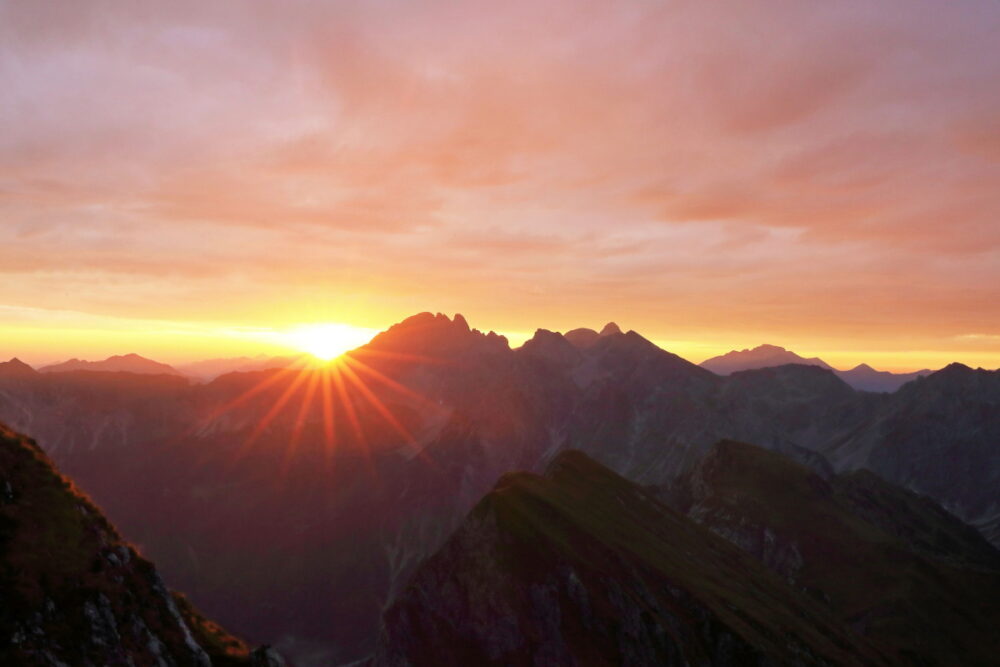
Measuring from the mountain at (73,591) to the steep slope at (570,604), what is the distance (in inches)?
3095

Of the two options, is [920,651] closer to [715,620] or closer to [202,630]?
[715,620]

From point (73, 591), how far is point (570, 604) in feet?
296

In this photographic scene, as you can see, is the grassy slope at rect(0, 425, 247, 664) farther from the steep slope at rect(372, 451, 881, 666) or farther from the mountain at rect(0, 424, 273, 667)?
the steep slope at rect(372, 451, 881, 666)

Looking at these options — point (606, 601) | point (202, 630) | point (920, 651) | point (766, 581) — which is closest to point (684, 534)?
point (766, 581)

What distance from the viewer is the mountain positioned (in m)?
27.4

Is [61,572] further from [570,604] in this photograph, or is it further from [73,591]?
[570,604]

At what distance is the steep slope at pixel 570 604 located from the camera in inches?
4183

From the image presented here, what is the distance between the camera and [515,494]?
125 m

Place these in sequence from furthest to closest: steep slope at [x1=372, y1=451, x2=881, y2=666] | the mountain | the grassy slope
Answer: steep slope at [x1=372, y1=451, x2=881, y2=666]
the grassy slope
the mountain

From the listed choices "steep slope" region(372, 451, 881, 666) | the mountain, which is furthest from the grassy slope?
"steep slope" region(372, 451, 881, 666)

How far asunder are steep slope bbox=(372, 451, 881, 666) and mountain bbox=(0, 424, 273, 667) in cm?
7861

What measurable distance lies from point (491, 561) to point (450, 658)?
A: 17.5 meters

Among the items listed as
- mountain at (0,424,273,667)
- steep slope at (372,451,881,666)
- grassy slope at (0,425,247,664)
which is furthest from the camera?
steep slope at (372,451,881,666)

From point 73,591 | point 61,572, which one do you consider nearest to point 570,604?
point 73,591
